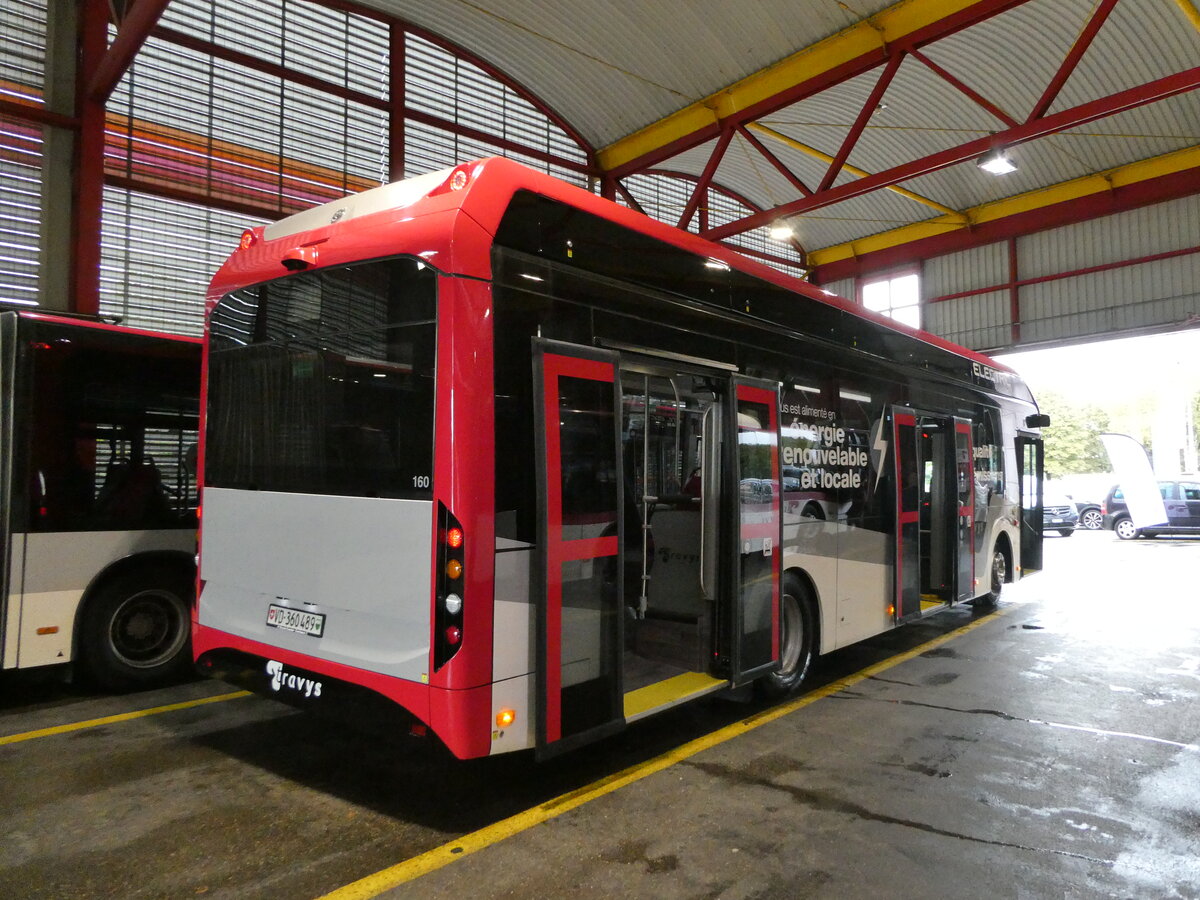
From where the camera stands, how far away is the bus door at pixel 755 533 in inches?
205

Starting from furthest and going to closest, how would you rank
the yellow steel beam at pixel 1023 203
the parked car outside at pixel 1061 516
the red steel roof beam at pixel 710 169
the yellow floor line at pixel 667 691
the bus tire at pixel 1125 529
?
the parked car outside at pixel 1061 516 → the bus tire at pixel 1125 529 → the yellow steel beam at pixel 1023 203 → the red steel roof beam at pixel 710 169 → the yellow floor line at pixel 667 691

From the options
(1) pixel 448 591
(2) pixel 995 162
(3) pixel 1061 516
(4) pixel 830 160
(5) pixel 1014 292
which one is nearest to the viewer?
(1) pixel 448 591

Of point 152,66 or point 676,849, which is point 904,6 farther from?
point 676,849

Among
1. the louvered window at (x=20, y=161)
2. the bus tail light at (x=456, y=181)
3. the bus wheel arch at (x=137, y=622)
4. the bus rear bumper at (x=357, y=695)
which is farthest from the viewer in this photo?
the louvered window at (x=20, y=161)

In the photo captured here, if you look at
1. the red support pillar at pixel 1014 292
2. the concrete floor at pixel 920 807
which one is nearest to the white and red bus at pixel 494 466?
the concrete floor at pixel 920 807

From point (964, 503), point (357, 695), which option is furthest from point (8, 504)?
point (964, 503)

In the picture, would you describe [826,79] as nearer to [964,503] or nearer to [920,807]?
[964,503]

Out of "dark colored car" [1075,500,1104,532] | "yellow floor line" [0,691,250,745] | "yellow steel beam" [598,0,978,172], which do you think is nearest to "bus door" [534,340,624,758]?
"yellow floor line" [0,691,250,745]

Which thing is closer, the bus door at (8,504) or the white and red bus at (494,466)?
the white and red bus at (494,466)

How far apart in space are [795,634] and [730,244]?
13881 mm

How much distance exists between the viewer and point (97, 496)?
5844 mm

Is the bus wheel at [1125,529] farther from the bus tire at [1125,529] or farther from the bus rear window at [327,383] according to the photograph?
the bus rear window at [327,383]

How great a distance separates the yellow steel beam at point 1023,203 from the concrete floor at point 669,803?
1315cm

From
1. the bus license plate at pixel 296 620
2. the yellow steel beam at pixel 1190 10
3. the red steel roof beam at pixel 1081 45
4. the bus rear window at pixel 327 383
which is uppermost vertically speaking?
the yellow steel beam at pixel 1190 10
